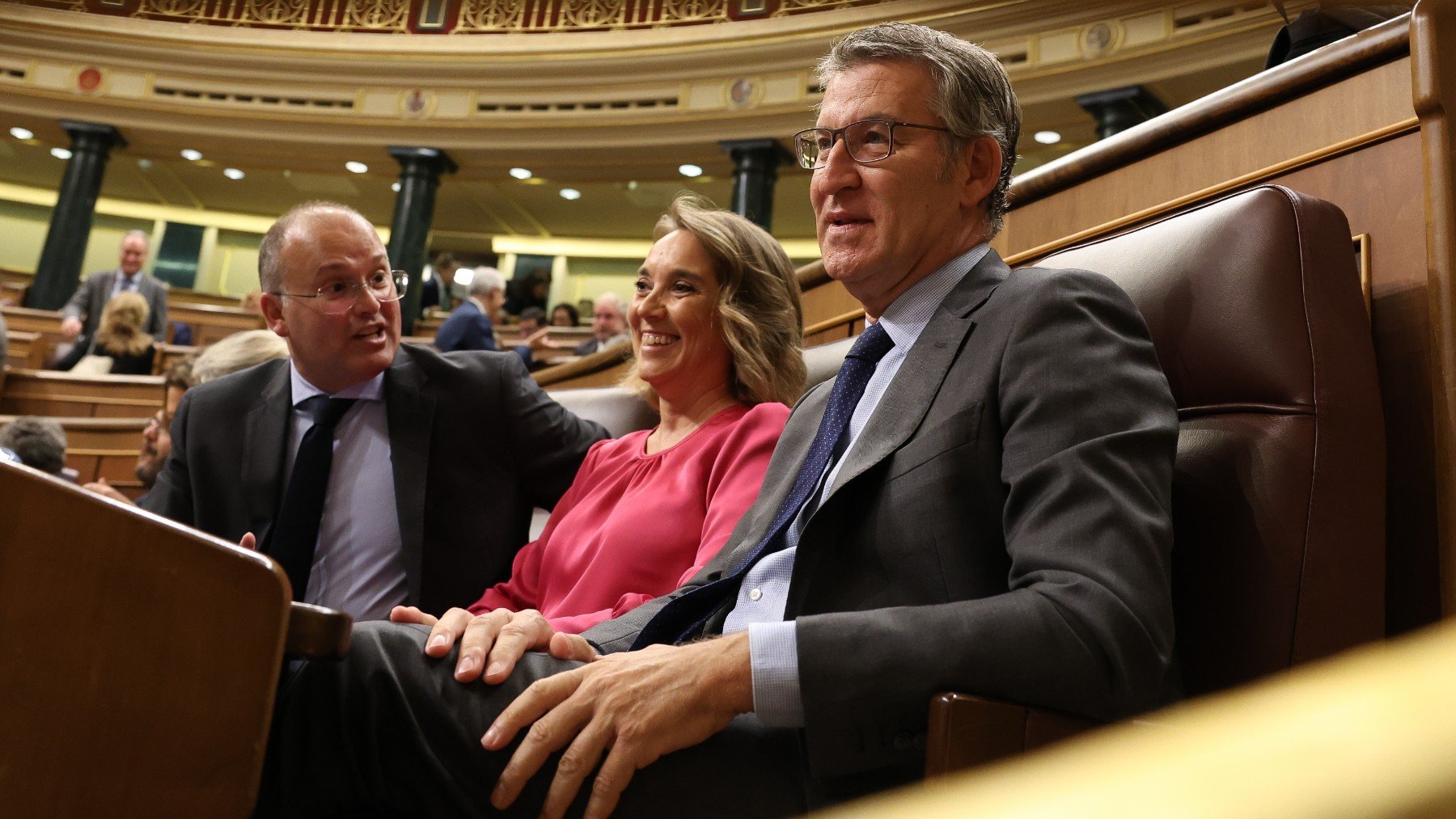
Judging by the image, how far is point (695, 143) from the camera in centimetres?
722

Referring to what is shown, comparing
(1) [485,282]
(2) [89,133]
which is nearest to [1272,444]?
(1) [485,282]

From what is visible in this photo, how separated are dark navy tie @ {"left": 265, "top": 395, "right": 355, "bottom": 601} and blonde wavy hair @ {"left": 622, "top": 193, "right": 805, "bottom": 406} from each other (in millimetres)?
570

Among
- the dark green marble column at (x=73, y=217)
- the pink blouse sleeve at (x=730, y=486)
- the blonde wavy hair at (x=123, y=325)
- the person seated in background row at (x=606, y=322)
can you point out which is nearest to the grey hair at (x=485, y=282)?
the person seated in background row at (x=606, y=322)

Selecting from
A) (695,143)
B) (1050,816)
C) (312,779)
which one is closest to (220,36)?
(695,143)

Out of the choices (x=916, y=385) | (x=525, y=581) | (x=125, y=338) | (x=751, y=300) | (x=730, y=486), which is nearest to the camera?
(x=916, y=385)

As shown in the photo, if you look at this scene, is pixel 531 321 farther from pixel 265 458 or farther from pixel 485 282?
pixel 265 458

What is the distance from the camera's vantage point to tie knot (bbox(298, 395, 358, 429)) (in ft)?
5.48

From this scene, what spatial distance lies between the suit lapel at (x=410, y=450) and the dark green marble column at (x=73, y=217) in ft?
22.3

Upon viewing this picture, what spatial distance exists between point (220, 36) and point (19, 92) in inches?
56.4

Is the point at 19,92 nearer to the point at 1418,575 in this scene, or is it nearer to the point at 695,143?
the point at 695,143

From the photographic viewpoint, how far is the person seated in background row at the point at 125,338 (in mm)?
5594

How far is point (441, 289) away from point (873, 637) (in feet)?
24.4

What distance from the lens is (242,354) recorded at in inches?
92.6

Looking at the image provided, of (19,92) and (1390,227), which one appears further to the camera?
(19,92)
